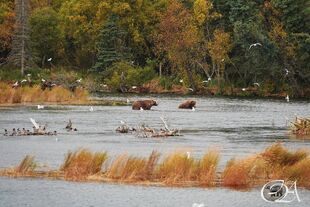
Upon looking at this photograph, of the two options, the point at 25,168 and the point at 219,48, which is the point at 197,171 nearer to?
the point at 25,168

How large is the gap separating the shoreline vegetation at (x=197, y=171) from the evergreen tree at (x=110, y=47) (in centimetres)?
9874

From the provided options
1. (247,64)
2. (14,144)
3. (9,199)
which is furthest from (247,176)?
(247,64)

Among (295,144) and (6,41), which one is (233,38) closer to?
(6,41)

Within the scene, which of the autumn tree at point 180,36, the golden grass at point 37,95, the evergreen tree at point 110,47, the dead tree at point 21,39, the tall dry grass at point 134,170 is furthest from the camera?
the evergreen tree at point 110,47

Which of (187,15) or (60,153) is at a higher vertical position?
(187,15)

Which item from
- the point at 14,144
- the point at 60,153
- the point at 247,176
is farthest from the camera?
the point at 14,144

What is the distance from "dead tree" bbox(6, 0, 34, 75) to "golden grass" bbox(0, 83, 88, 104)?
32.6 metres

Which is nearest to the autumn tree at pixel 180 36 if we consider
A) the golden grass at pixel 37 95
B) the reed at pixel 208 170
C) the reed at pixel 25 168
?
the golden grass at pixel 37 95

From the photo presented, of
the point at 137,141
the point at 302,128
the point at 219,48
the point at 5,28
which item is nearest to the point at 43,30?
the point at 5,28

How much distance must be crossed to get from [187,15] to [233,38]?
770cm

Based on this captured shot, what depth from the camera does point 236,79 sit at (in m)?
130

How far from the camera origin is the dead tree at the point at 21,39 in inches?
4855

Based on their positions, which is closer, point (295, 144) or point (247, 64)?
point (295, 144)

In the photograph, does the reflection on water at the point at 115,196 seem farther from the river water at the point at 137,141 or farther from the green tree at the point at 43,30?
the green tree at the point at 43,30
